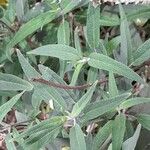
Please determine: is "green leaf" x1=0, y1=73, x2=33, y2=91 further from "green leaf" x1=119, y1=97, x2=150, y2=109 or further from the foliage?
"green leaf" x1=119, y1=97, x2=150, y2=109

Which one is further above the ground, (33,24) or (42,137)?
(33,24)

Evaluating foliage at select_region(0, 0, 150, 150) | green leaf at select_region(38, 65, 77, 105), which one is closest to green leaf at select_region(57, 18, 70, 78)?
foliage at select_region(0, 0, 150, 150)

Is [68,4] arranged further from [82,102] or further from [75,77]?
[82,102]

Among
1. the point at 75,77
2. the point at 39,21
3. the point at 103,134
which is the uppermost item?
the point at 39,21

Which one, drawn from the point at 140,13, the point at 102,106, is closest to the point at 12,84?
the point at 102,106

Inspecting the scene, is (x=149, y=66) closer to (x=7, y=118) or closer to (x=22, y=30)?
(x=22, y=30)
